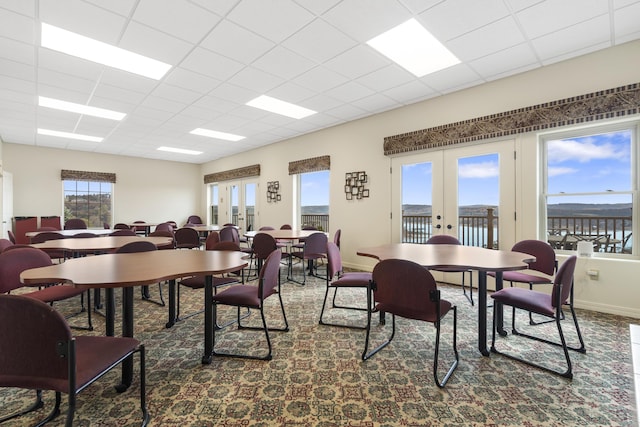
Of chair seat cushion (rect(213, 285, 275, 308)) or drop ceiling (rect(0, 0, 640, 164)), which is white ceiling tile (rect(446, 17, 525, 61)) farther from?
chair seat cushion (rect(213, 285, 275, 308))

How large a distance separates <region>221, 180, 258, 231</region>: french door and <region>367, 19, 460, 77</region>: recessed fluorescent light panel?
18.1 feet

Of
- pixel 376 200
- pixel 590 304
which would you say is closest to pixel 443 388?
pixel 590 304

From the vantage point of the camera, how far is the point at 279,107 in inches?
204

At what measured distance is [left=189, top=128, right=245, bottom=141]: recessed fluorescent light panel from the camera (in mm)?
6557

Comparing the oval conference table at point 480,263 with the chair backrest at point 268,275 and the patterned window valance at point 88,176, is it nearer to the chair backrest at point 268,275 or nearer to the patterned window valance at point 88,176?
the chair backrest at point 268,275

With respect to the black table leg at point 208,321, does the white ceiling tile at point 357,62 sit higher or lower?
higher

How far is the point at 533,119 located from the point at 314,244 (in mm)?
3362

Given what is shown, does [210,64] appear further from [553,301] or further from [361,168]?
[553,301]

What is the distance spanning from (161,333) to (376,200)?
3.97 meters

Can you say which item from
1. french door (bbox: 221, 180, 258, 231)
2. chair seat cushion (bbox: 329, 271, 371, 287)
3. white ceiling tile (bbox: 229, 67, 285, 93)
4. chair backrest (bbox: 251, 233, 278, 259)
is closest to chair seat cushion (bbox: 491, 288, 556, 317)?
chair seat cushion (bbox: 329, 271, 371, 287)

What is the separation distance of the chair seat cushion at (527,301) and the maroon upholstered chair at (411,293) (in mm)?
582

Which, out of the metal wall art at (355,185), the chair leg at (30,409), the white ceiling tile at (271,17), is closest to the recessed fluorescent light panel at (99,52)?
the white ceiling tile at (271,17)

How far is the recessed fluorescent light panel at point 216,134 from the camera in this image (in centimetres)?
656

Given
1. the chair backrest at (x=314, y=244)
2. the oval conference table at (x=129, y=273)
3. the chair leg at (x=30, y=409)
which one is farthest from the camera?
the chair backrest at (x=314, y=244)
